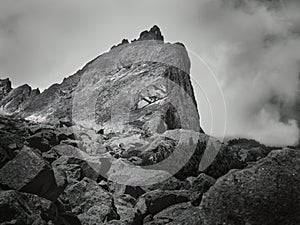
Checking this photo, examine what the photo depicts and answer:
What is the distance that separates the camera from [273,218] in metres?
9.27

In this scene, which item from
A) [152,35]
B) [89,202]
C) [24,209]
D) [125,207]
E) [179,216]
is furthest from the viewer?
Answer: [152,35]

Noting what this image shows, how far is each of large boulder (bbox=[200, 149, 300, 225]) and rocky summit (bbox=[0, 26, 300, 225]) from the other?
26 mm

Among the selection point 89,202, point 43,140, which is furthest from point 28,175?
point 43,140

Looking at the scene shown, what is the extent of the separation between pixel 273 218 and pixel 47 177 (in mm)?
9066

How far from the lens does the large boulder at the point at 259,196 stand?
30.6 feet

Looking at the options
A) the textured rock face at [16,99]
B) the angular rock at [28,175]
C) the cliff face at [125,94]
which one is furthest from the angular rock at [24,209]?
the textured rock face at [16,99]

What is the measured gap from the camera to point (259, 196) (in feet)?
31.4

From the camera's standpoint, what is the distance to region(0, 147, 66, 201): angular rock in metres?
13.6

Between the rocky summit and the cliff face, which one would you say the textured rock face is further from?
the rocky summit

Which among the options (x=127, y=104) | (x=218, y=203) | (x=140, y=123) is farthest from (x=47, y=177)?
(x=127, y=104)

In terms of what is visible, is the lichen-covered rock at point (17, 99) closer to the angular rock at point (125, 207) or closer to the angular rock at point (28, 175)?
the angular rock at point (125, 207)

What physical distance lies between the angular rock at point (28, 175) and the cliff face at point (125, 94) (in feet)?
103

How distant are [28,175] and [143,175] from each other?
834 centimetres

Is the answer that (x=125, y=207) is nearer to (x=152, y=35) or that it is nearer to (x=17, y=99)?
(x=17, y=99)
